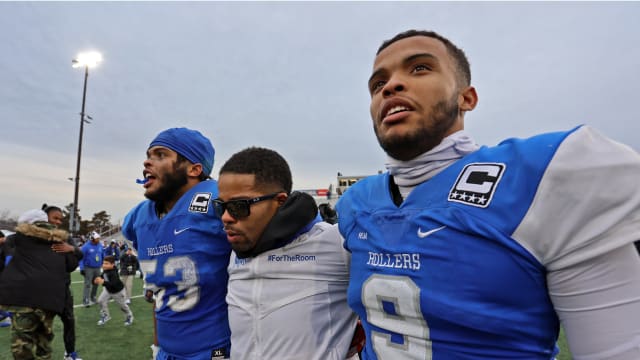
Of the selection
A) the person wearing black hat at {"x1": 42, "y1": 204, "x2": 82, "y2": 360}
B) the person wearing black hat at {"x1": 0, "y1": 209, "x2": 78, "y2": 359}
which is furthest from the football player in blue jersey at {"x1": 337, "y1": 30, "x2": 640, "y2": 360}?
the person wearing black hat at {"x1": 42, "y1": 204, "x2": 82, "y2": 360}

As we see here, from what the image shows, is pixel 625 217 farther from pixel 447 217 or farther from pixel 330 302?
pixel 330 302

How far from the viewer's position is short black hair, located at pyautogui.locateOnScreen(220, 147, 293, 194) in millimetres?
2016

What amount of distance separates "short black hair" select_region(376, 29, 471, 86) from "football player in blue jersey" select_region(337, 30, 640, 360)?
13 mm

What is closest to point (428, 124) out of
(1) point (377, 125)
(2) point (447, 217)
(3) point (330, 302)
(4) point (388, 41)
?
(1) point (377, 125)

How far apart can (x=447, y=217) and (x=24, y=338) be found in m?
5.39

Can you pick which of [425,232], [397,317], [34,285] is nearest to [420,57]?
[425,232]

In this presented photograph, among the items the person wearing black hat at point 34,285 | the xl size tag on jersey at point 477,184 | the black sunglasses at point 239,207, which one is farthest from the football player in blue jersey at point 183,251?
the person wearing black hat at point 34,285

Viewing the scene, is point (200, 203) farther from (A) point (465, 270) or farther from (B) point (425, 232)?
(A) point (465, 270)

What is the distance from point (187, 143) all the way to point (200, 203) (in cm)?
54

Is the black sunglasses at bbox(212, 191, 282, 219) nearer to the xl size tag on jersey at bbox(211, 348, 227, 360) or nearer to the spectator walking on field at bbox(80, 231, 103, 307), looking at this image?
the xl size tag on jersey at bbox(211, 348, 227, 360)

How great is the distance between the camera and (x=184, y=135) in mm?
2680

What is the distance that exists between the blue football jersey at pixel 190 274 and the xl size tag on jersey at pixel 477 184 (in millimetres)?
1641

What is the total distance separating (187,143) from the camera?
8.77 feet

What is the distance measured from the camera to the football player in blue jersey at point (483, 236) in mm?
Result: 863
